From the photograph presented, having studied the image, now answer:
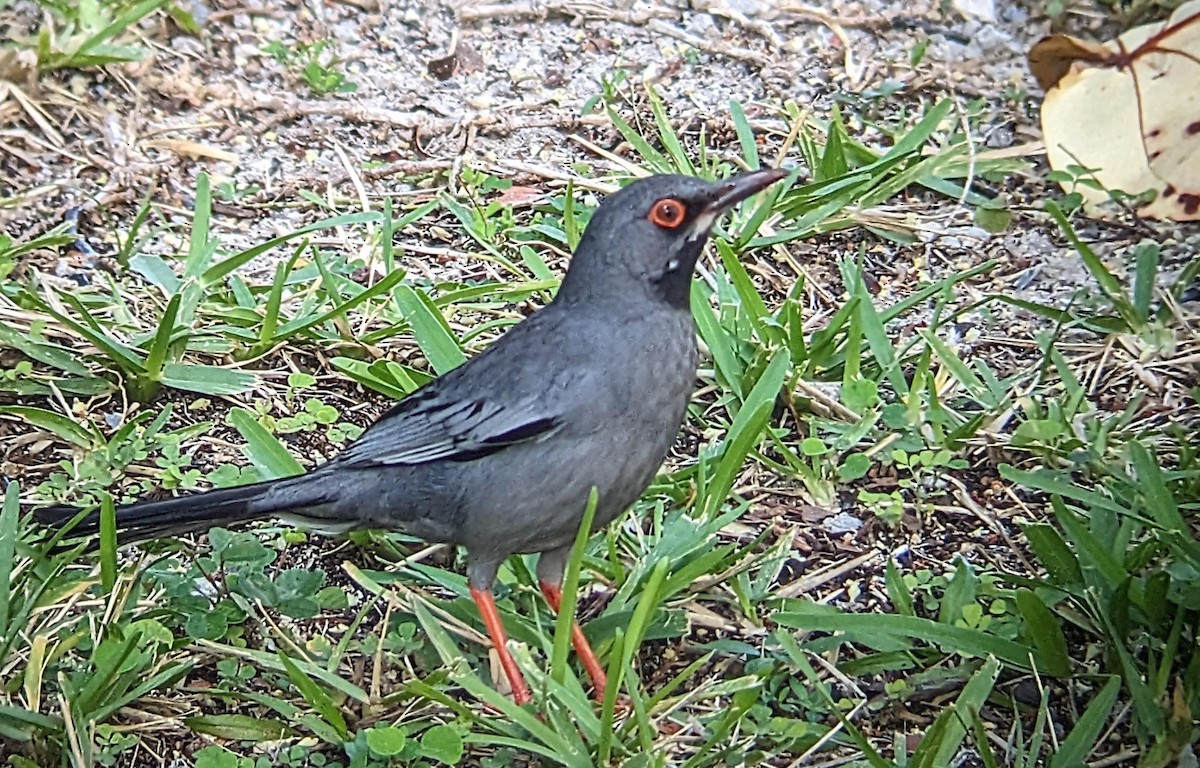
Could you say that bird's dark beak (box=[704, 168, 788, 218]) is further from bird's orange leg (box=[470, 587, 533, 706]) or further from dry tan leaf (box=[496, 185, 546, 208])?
dry tan leaf (box=[496, 185, 546, 208])

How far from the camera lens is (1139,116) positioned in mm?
5410

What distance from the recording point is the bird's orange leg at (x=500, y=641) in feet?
11.8

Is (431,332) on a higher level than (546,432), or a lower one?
lower

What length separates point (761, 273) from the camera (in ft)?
17.8

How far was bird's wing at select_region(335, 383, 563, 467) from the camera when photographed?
12.0 ft

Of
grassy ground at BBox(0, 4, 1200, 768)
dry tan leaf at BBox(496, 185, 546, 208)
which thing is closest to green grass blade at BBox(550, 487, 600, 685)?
grassy ground at BBox(0, 4, 1200, 768)

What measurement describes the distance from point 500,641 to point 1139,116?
3417 mm

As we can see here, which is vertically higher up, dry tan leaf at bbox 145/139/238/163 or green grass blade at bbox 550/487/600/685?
dry tan leaf at bbox 145/139/238/163

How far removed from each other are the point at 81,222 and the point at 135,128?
2.37ft

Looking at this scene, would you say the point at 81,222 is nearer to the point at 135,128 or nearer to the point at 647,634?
the point at 135,128

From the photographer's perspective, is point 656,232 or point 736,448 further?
point 736,448

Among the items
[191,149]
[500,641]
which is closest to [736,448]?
[500,641]

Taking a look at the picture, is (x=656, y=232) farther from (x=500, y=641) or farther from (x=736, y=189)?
(x=500, y=641)

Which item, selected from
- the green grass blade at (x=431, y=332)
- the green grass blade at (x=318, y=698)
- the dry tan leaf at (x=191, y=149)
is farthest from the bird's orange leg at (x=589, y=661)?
the dry tan leaf at (x=191, y=149)
